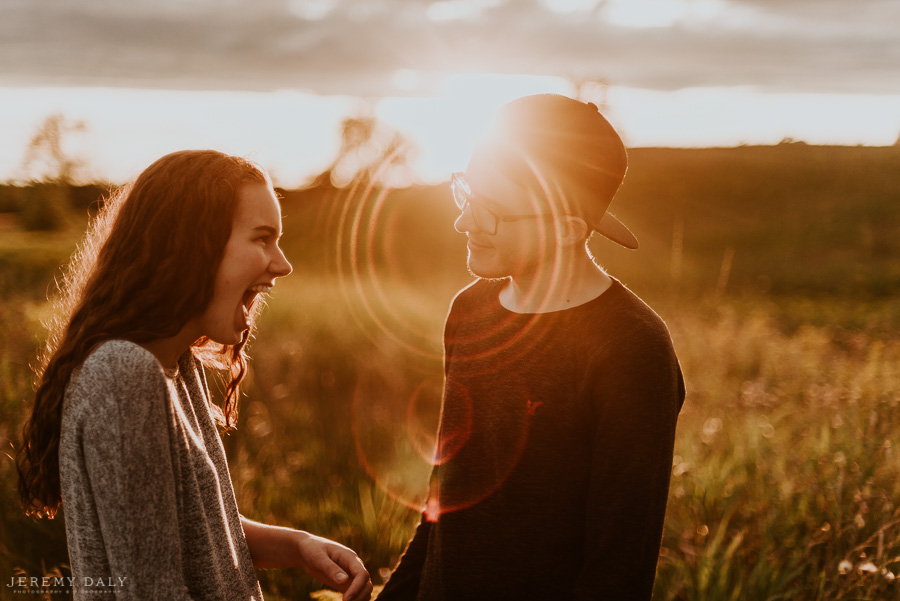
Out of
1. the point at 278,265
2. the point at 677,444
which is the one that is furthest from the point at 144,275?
the point at 677,444

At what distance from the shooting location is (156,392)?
131 centimetres

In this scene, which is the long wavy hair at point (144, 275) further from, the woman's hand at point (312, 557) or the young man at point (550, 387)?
the young man at point (550, 387)

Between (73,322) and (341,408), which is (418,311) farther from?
(73,322)

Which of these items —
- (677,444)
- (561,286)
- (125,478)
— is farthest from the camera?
(677,444)

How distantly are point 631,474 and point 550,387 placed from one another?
0.34 meters

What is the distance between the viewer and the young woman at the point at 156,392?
1.27 metres

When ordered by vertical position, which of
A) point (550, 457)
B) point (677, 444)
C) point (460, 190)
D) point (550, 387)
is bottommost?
point (677, 444)

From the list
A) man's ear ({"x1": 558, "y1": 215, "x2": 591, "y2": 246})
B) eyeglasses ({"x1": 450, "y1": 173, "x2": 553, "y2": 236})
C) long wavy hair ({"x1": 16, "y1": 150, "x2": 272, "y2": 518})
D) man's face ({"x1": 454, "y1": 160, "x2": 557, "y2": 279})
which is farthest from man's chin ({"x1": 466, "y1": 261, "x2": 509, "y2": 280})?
long wavy hair ({"x1": 16, "y1": 150, "x2": 272, "y2": 518})

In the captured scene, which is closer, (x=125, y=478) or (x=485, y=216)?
(x=125, y=478)

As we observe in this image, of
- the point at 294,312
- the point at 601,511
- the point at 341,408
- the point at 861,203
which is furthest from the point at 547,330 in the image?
the point at 861,203

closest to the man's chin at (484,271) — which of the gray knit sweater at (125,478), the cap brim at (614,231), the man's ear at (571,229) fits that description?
the man's ear at (571,229)

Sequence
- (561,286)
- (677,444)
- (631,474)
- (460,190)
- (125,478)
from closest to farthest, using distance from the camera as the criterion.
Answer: (125,478) < (631,474) < (561,286) < (460,190) < (677,444)

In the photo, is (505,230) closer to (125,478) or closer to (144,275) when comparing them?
(144,275)

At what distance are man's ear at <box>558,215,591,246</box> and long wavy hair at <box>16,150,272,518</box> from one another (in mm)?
903
